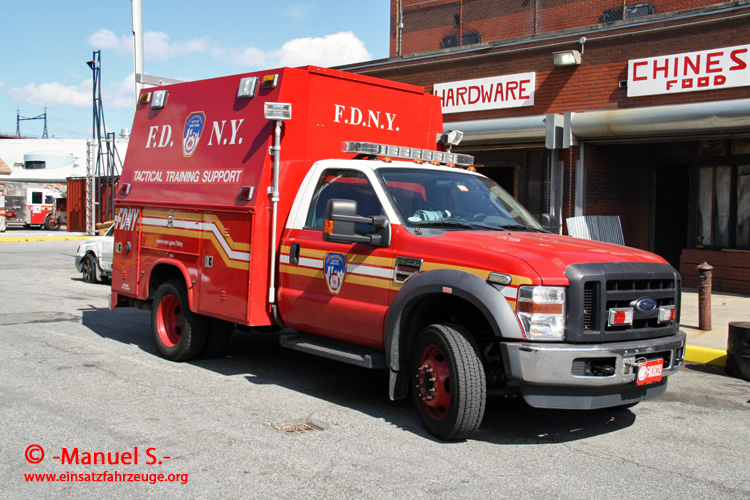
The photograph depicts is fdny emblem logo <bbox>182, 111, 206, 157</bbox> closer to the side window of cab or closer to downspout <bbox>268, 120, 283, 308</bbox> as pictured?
downspout <bbox>268, 120, 283, 308</bbox>

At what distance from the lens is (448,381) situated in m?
5.46

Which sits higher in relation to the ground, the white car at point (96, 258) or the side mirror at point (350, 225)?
the side mirror at point (350, 225)

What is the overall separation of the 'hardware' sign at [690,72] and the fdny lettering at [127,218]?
8778mm

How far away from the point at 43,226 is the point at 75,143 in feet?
88.9

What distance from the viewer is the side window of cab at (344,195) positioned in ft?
20.5

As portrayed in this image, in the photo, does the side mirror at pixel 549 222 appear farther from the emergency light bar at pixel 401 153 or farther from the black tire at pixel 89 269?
the black tire at pixel 89 269

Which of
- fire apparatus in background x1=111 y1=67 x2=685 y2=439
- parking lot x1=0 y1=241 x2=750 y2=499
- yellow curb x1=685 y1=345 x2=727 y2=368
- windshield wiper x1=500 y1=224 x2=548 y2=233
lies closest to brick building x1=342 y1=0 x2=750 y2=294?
yellow curb x1=685 y1=345 x2=727 y2=368

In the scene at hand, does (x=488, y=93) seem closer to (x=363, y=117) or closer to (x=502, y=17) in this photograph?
(x=363, y=117)

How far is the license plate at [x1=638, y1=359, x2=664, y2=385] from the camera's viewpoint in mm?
5176

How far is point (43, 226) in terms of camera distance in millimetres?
42469

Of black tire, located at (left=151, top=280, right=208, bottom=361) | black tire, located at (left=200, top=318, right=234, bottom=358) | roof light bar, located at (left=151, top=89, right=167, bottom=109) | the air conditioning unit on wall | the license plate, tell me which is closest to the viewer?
the license plate

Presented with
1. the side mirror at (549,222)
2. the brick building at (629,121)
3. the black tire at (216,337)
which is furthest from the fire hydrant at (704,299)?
the black tire at (216,337)

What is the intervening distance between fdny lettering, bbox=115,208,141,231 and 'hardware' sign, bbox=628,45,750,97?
8.78 metres

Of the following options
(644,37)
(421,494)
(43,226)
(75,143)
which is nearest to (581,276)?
(421,494)
